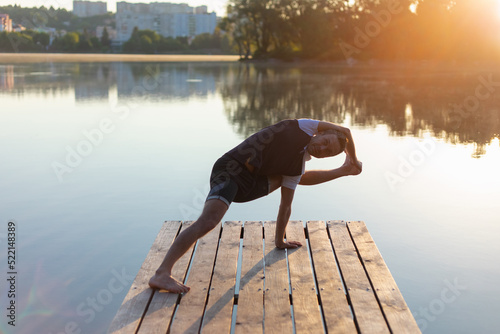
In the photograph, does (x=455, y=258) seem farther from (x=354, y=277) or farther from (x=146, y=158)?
(x=146, y=158)

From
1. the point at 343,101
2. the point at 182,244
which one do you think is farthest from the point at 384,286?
the point at 343,101

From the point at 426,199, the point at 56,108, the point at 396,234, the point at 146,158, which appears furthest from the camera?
the point at 56,108

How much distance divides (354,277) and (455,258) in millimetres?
1203

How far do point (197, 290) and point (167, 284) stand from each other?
171mm

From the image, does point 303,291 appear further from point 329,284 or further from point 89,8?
point 89,8

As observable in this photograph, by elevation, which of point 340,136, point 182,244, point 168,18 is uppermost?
point 168,18

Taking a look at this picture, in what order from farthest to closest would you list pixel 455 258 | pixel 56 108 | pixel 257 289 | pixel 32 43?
1. pixel 32 43
2. pixel 56 108
3. pixel 455 258
4. pixel 257 289

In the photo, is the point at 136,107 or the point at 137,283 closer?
the point at 137,283

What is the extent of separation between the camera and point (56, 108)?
13039 millimetres

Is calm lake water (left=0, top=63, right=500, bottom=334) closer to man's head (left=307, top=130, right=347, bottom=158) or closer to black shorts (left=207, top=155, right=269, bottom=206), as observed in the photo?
black shorts (left=207, top=155, right=269, bottom=206)

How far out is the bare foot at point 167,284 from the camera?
126 inches

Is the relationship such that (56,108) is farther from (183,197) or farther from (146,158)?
(183,197)

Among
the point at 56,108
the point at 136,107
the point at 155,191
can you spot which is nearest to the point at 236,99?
the point at 136,107

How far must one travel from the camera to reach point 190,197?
5844mm
